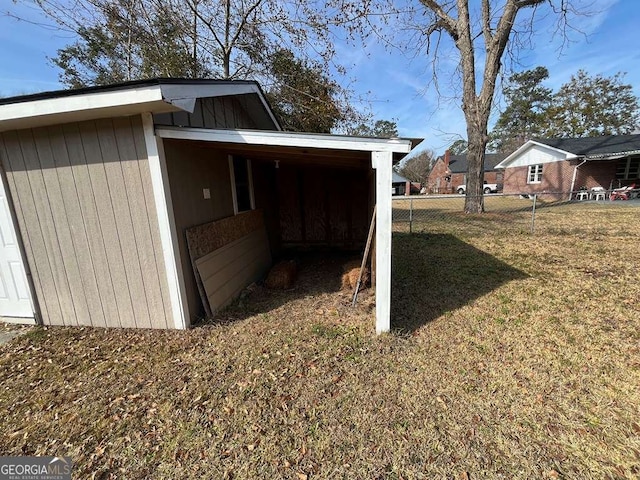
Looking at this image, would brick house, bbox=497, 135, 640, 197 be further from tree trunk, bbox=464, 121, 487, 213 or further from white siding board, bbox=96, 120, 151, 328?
white siding board, bbox=96, 120, 151, 328

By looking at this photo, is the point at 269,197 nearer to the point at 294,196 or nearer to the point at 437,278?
the point at 294,196

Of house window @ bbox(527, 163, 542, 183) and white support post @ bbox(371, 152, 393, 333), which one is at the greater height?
house window @ bbox(527, 163, 542, 183)

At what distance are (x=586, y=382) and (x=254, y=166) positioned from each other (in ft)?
20.1

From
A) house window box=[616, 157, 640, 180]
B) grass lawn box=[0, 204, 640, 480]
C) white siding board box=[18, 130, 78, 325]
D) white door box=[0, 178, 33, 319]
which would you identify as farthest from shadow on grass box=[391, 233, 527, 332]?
house window box=[616, 157, 640, 180]

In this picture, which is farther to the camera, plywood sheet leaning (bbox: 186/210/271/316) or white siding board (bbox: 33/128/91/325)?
plywood sheet leaning (bbox: 186/210/271/316)

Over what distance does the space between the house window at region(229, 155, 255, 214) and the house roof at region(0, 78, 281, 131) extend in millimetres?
2057

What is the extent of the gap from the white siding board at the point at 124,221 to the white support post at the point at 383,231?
A: 290 cm

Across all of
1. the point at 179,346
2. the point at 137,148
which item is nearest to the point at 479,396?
the point at 179,346

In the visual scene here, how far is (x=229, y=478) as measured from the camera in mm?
1826

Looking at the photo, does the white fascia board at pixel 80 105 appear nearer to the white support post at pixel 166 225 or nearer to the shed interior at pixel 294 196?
the white support post at pixel 166 225

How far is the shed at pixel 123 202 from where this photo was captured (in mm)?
3123

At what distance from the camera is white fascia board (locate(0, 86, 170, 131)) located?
9.14 ft

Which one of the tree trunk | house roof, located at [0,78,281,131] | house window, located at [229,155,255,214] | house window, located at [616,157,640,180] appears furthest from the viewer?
house window, located at [616,157,640,180]

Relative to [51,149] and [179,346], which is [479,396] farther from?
[51,149]
